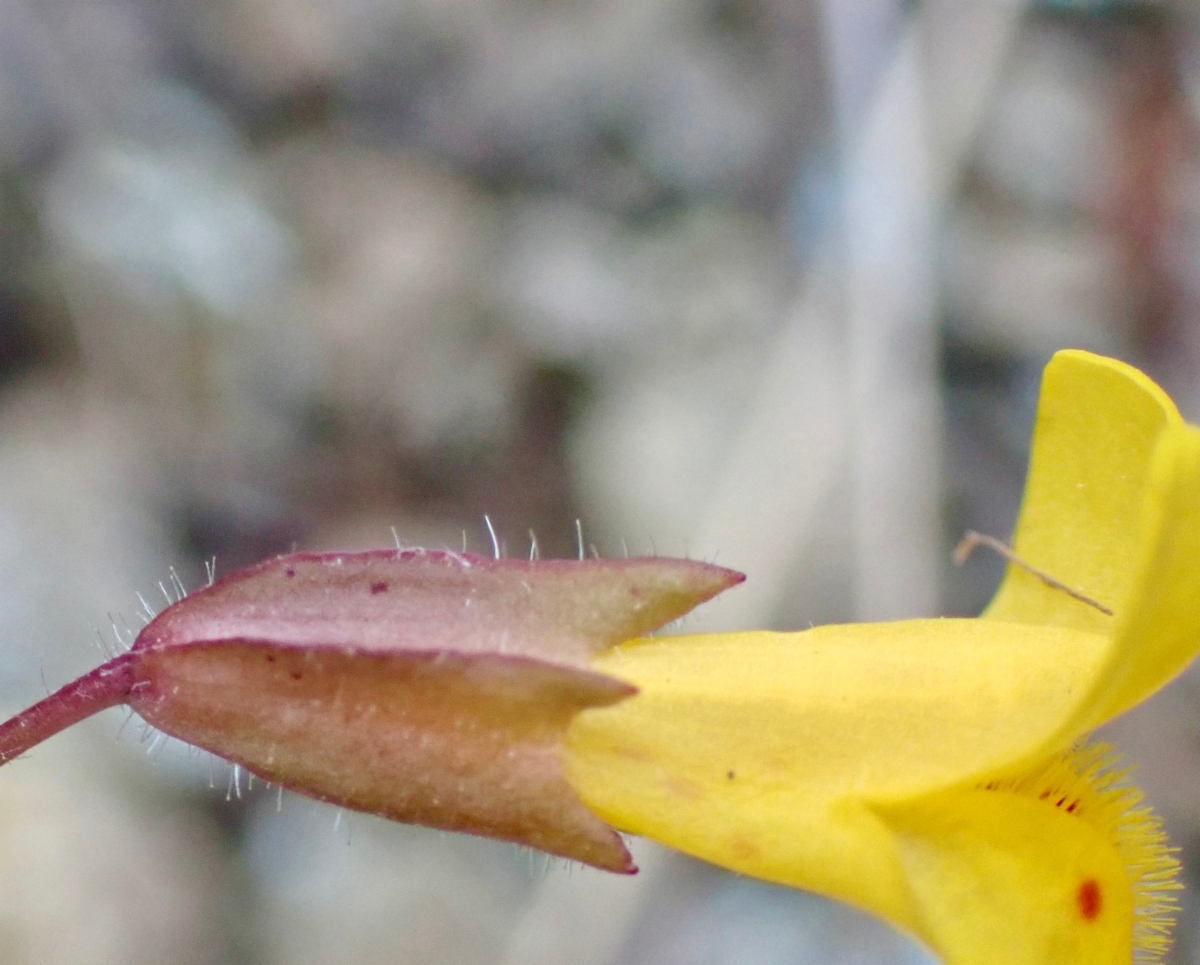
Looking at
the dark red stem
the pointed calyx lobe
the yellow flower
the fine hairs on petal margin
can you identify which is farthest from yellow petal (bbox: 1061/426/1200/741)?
the dark red stem

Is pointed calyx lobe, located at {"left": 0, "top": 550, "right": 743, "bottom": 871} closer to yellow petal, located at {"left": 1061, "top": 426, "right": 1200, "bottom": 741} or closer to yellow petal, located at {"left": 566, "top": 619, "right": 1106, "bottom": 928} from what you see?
yellow petal, located at {"left": 566, "top": 619, "right": 1106, "bottom": 928}

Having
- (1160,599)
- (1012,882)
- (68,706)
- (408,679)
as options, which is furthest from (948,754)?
(68,706)

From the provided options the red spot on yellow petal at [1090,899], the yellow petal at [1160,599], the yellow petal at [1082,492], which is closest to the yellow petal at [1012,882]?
the red spot on yellow petal at [1090,899]

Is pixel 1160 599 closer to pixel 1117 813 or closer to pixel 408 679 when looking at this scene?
pixel 1117 813

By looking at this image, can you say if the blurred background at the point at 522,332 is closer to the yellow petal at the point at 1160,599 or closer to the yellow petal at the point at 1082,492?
the yellow petal at the point at 1082,492

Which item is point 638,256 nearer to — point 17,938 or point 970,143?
point 970,143

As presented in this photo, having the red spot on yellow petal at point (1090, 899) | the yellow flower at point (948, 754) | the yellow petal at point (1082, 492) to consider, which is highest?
the yellow petal at point (1082, 492)
